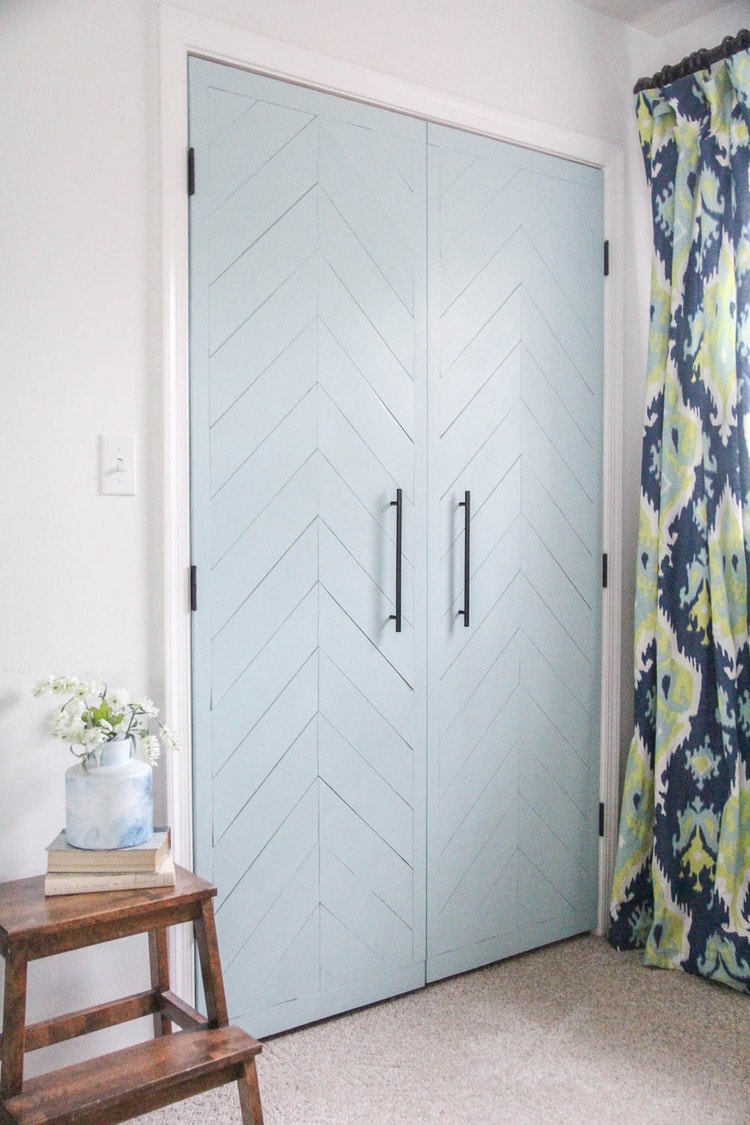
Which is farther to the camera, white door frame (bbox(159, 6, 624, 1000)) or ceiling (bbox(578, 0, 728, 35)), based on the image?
ceiling (bbox(578, 0, 728, 35))

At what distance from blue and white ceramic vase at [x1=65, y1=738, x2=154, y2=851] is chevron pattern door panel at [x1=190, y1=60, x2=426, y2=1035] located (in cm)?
36

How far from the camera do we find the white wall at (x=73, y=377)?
1.76m

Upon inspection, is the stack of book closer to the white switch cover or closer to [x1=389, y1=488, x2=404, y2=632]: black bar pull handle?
the white switch cover

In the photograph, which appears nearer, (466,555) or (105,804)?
(105,804)

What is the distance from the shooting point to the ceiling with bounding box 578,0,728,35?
2.57 m

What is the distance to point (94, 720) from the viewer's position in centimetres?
164

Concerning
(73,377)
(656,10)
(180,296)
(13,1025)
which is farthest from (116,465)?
(656,10)

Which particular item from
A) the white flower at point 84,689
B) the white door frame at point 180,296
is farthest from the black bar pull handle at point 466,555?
the white flower at point 84,689

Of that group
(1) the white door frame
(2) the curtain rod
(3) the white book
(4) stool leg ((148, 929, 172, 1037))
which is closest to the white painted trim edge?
(2) the curtain rod

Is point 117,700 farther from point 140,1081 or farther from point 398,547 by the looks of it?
point 398,547

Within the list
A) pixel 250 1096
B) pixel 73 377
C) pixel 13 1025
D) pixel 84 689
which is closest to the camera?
pixel 13 1025

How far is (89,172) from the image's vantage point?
72.1 inches

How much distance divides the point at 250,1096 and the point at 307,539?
1098 millimetres

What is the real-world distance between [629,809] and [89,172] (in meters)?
2.07
